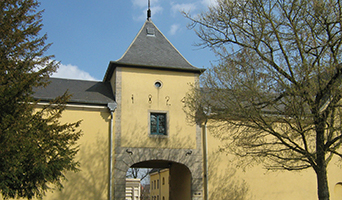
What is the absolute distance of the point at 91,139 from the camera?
46.9 feet

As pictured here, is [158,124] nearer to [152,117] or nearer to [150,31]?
[152,117]

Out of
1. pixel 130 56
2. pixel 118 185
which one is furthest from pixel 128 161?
pixel 130 56

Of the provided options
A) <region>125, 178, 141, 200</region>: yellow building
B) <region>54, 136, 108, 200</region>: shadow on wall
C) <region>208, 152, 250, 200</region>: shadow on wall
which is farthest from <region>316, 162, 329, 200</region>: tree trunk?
<region>54, 136, 108, 200</region>: shadow on wall

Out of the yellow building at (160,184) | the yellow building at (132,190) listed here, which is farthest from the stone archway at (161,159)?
the yellow building at (160,184)

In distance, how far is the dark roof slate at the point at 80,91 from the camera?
1459 centimetres

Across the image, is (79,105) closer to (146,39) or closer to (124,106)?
(124,106)

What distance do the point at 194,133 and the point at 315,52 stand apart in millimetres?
6277

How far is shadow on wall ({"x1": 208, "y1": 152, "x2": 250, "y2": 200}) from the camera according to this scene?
49.8ft

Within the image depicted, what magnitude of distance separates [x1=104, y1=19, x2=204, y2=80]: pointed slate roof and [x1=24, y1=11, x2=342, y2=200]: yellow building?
0.04 meters

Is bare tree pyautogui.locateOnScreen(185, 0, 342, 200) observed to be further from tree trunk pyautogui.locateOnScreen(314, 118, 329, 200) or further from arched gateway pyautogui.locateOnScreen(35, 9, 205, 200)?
arched gateway pyautogui.locateOnScreen(35, 9, 205, 200)

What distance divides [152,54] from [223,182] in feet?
20.7

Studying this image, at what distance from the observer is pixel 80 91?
15469 mm

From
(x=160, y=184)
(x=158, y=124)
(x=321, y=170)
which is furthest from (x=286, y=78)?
(x=160, y=184)

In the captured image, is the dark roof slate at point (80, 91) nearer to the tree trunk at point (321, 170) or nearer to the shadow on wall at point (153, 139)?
the shadow on wall at point (153, 139)
